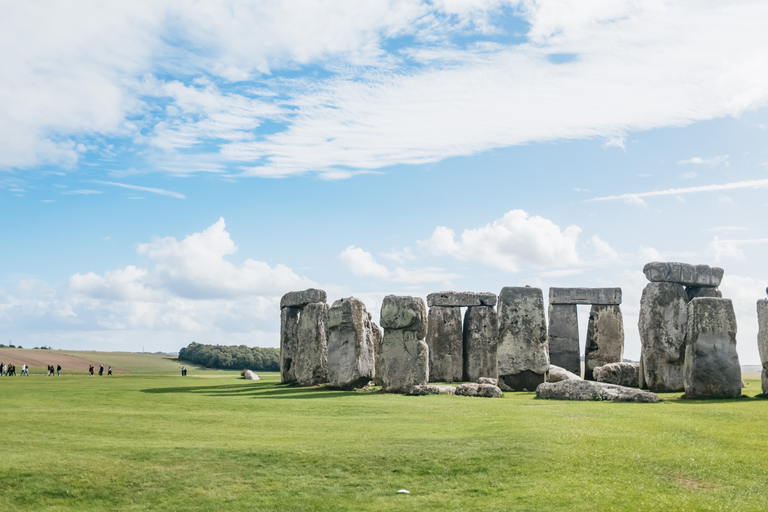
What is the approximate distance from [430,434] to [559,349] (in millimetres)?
17975

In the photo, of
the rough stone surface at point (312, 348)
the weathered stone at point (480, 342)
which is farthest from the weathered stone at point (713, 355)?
the rough stone surface at point (312, 348)

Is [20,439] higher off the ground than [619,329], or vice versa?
[619,329]

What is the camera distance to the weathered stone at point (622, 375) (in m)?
23.2

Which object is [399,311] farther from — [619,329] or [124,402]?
[619,329]

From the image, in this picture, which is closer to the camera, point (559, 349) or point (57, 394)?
point (57, 394)

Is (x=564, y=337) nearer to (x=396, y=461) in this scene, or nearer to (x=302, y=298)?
(x=302, y=298)

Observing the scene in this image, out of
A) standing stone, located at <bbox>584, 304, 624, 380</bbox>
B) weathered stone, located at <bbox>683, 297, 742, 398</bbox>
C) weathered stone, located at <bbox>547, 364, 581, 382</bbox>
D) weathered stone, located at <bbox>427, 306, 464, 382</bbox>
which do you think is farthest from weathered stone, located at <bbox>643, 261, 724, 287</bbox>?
weathered stone, located at <bbox>427, 306, 464, 382</bbox>

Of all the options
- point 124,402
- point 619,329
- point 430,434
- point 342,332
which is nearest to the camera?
point 430,434

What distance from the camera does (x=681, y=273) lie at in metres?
22.6

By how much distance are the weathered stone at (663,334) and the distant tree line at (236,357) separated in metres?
42.0

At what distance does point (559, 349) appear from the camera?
29.2 m

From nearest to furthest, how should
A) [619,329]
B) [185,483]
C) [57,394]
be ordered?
[185,483]
[57,394]
[619,329]

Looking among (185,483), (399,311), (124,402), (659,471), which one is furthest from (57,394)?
(659,471)

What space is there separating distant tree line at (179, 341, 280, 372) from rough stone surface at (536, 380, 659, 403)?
146 ft
